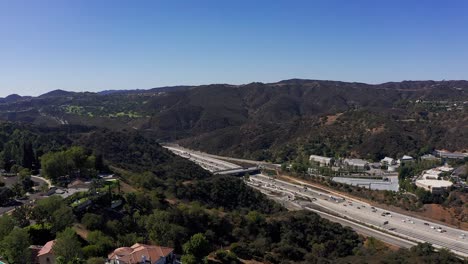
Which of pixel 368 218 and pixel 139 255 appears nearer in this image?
pixel 139 255

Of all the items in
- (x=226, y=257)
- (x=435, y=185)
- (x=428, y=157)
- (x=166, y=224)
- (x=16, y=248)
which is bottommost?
(x=435, y=185)

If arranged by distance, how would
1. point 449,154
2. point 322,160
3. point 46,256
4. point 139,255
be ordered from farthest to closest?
point 449,154 → point 322,160 → point 139,255 → point 46,256

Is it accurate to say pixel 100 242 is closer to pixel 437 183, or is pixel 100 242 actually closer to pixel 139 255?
pixel 139 255

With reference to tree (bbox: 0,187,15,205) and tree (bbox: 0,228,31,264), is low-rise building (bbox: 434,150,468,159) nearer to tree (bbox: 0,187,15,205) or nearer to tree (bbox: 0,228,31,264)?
tree (bbox: 0,187,15,205)

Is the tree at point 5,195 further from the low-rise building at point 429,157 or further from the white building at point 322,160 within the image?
the low-rise building at point 429,157

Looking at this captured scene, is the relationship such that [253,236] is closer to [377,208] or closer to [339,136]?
[377,208]

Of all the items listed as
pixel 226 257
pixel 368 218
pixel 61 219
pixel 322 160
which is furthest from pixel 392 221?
pixel 61 219

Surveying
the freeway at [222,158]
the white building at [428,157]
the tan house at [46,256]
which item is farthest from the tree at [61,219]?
the white building at [428,157]
